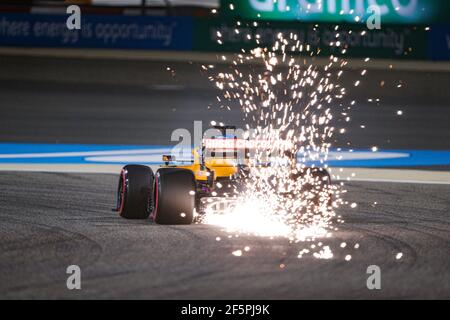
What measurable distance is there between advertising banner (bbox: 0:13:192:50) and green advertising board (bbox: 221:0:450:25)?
1.50m

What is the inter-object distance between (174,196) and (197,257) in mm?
1383

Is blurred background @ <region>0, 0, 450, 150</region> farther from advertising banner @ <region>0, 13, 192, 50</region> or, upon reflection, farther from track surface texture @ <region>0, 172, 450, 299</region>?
track surface texture @ <region>0, 172, 450, 299</region>

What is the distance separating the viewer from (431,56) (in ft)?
93.4

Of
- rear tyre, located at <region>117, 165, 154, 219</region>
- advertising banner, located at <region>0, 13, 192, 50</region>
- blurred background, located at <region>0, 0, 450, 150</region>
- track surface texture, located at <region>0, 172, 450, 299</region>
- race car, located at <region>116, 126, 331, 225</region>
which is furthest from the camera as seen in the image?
advertising banner, located at <region>0, 13, 192, 50</region>

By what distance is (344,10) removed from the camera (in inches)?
1107

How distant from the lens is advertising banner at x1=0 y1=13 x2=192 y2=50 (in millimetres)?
28438

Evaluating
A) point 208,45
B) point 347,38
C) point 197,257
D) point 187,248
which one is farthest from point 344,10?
point 197,257

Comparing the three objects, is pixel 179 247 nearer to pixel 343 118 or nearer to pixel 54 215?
pixel 54 215

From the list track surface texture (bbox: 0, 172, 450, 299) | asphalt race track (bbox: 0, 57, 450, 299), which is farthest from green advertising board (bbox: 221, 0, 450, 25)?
track surface texture (bbox: 0, 172, 450, 299)

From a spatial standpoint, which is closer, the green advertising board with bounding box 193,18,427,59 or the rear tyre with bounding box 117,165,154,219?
the rear tyre with bounding box 117,165,154,219

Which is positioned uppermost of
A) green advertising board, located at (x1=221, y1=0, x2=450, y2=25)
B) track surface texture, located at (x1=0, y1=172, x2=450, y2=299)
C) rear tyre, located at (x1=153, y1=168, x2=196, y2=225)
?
green advertising board, located at (x1=221, y1=0, x2=450, y2=25)

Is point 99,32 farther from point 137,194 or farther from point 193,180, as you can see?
point 193,180
